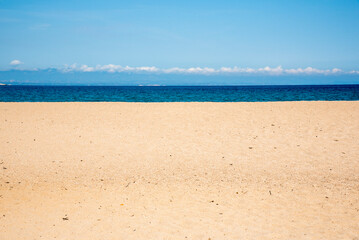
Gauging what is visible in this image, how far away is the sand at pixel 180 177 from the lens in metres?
6.02

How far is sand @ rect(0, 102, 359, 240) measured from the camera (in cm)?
602

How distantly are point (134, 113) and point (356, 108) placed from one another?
1501 centimetres

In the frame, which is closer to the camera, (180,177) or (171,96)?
(180,177)

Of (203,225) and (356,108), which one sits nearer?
(203,225)

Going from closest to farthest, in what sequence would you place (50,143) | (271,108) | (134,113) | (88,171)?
(88,171), (50,143), (134,113), (271,108)

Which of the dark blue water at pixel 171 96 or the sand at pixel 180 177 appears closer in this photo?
the sand at pixel 180 177

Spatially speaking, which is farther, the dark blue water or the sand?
the dark blue water

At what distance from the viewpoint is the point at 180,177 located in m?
8.87

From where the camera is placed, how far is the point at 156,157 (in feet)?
36.1

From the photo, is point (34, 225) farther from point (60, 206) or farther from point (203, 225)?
point (203, 225)

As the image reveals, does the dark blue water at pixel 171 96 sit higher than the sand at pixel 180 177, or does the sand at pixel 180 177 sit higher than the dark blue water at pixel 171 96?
the dark blue water at pixel 171 96

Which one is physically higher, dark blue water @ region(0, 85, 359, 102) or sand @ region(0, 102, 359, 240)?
dark blue water @ region(0, 85, 359, 102)

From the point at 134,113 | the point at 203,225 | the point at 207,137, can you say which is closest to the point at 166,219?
the point at 203,225

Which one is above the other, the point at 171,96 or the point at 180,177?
the point at 171,96
